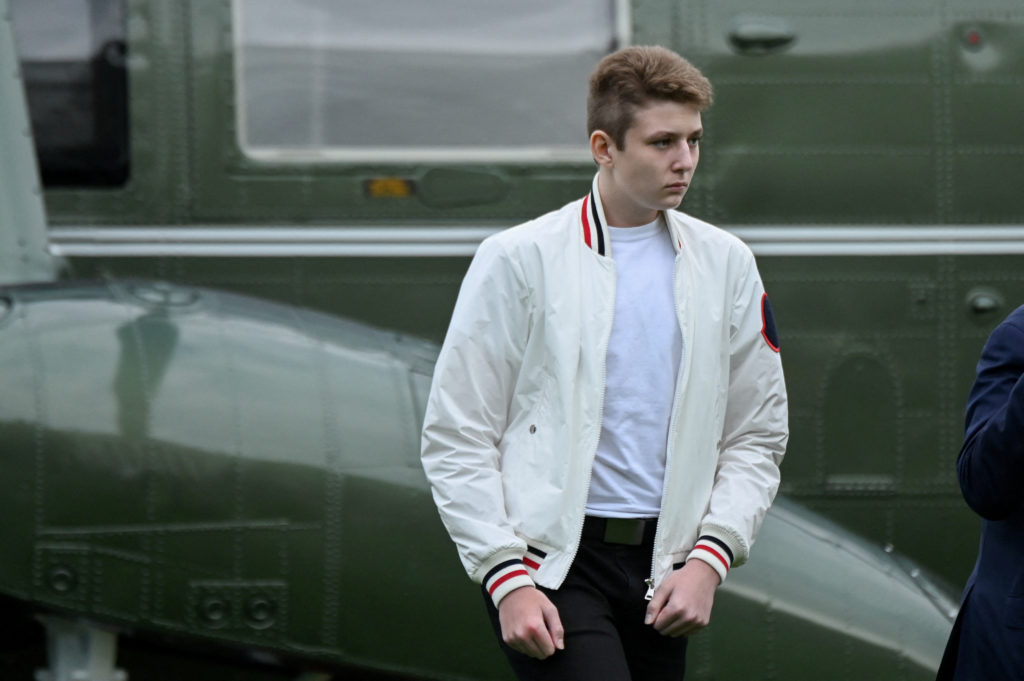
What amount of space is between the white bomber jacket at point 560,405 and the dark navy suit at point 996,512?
37 cm

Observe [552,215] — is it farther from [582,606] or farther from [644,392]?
[582,606]

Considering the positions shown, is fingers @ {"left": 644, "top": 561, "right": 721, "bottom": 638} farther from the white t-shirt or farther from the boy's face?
the boy's face

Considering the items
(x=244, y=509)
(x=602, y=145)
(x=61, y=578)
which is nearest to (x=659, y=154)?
(x=602, y=145)

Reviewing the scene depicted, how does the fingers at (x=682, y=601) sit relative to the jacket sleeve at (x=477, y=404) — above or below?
below

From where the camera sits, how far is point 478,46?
4.38m

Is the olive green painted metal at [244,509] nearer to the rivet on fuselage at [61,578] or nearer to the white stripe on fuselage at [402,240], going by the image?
the rivet on fuselage at [61,578]

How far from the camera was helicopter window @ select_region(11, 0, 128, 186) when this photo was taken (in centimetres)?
426

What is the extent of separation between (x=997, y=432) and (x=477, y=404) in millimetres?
866

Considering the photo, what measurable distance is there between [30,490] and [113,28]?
5.80 feet

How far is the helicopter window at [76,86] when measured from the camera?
426 centimetres

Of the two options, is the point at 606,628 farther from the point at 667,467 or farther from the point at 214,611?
the point at 214,611

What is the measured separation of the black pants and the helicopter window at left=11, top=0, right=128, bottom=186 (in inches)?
104

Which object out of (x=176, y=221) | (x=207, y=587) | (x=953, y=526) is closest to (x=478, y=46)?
(x=176, y=221)

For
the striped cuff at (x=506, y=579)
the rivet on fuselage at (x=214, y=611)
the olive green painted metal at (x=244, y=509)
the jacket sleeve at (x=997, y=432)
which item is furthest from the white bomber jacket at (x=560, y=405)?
the rivet on fuselage at (x=214, y=611)
